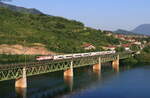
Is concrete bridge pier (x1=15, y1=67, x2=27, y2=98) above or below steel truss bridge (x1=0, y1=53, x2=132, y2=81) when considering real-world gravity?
below

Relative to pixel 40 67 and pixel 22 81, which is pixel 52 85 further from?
pixel 22 81

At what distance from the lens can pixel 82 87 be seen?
282 ft

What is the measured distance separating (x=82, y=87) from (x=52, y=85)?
27.3ft

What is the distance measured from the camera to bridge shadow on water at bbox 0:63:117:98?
Answer: 7556 cm

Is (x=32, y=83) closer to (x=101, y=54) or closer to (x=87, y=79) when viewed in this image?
(x=87, y=79)

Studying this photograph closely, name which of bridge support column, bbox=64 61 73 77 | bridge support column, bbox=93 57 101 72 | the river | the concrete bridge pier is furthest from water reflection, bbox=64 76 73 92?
bridge support column, bbox=93 57 101 72

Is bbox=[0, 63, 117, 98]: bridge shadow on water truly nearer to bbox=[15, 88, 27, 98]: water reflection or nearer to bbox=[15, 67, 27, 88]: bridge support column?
bbox=[15, 88, 27, 98]: water reflection

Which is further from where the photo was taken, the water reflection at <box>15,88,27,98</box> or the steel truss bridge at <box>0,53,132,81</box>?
the steel truss bridge at <box>0,53,132,81</box>

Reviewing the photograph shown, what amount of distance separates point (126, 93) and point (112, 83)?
15.1 metres

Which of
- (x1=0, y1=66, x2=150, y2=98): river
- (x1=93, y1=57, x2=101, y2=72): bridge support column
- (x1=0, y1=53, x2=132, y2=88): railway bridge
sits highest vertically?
(x1=0, y1=53, x2=132, y2=88): railway bridge

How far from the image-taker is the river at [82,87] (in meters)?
75.2

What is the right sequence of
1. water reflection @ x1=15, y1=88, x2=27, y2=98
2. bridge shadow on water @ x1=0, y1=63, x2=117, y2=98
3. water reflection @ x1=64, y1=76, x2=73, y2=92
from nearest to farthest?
→ water reflection @ x1=15, y1=88, x2=27, y2=98
bridge shadow on water @ x1=0, y1=63, x2=117, y2=98
water reflection @ x1=64, y1=76, x2=73, y2=92

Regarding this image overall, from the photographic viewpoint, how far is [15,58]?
14212 centimetres

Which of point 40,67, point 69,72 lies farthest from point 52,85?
point 69,72
